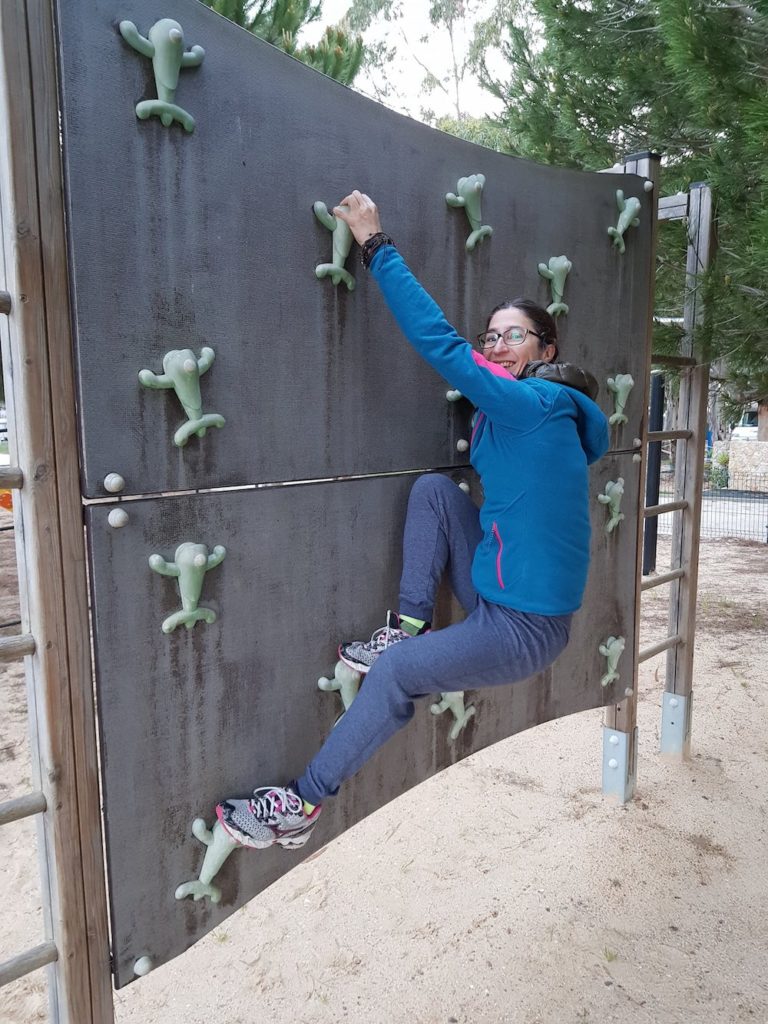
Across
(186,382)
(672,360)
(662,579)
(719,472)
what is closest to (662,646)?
(662,579)

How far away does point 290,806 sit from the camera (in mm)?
1836

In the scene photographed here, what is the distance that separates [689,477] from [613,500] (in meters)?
1.04

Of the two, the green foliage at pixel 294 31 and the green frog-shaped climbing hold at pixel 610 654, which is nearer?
the green frog-shaped climbing hold at pixel 610 654

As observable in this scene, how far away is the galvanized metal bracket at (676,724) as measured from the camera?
3783 millimetres

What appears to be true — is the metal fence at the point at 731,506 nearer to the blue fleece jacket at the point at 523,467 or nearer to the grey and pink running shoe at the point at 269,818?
the blue fleece jacket at the point at 523,467

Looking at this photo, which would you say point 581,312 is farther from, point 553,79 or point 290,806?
point 553,79

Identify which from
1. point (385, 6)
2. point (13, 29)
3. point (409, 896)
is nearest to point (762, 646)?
point (409, 896)

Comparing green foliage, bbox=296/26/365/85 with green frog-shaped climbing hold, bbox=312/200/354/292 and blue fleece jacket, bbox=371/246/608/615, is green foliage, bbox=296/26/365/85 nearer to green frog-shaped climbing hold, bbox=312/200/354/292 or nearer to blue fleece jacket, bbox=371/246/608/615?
green frog-shaped climbing hold, bbox=312/200/354/292

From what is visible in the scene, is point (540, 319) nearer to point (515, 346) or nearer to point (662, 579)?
point (515, 346)

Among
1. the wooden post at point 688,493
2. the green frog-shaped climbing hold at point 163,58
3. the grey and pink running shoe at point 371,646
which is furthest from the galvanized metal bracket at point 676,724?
the green frog-shaped climbing hold at point 163,58

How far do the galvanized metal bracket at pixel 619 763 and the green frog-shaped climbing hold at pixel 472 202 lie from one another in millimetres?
2163

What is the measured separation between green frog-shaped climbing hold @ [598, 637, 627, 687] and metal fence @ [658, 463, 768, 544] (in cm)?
623

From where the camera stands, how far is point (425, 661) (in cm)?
188

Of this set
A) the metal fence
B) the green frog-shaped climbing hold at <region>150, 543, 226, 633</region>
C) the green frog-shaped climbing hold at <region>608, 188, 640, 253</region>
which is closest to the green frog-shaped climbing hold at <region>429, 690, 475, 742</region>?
the green frog-shaped climbing hold at <region>150, 543, 226, 633</region>
